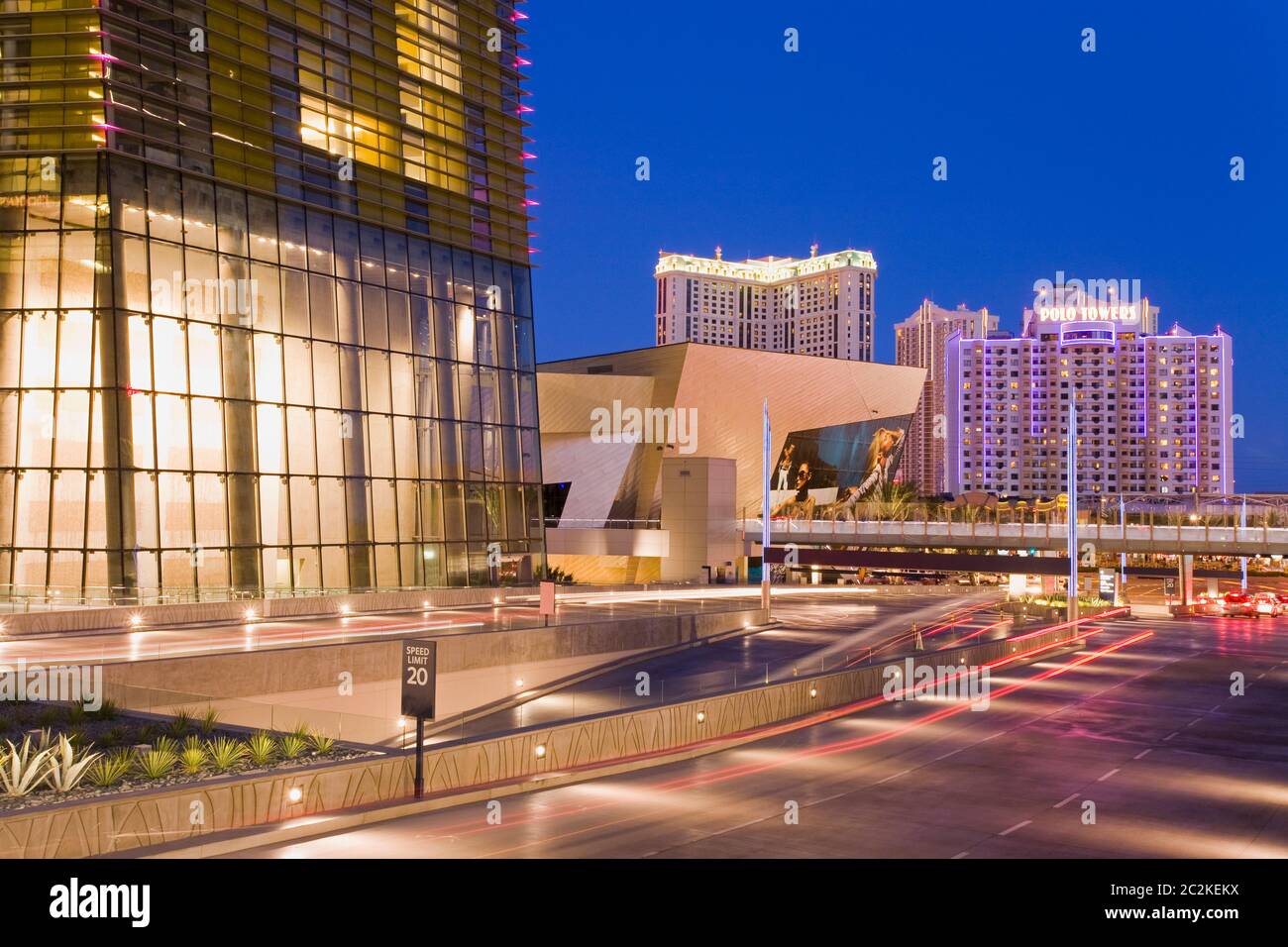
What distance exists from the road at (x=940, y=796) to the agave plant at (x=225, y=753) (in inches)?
76.9

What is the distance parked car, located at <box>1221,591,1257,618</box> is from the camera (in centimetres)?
6500

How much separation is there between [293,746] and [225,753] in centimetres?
118

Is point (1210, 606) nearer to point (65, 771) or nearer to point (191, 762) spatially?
point (191, 762)

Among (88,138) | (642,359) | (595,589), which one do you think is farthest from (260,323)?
(642,359)

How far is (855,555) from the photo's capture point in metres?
82.2

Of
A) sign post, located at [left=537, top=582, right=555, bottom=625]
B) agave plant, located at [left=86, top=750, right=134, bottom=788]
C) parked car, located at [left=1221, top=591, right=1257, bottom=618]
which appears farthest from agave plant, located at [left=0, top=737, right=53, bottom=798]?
parked car, located at [left=1221, top=591, right=1257, bottom=618]

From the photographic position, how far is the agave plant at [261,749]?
1642 cm

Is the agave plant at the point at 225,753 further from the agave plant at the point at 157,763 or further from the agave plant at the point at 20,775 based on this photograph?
the agave plant at the point at 20,775

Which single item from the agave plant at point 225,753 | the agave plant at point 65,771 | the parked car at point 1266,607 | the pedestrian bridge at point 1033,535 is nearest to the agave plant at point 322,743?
the agave plant at point 225,753

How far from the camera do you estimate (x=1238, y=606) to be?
215 ft

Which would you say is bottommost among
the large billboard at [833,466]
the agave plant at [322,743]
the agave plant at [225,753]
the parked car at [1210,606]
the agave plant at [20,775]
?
the parked car at [1210,606]

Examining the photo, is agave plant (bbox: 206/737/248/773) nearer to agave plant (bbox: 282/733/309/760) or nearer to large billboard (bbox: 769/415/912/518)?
agave plant (bbox: 282/733/309/760)

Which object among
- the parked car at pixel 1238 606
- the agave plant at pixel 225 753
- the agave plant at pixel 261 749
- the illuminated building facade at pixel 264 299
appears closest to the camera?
the agave plant at pixel 225 753

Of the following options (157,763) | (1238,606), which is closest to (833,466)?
(1238,606)
